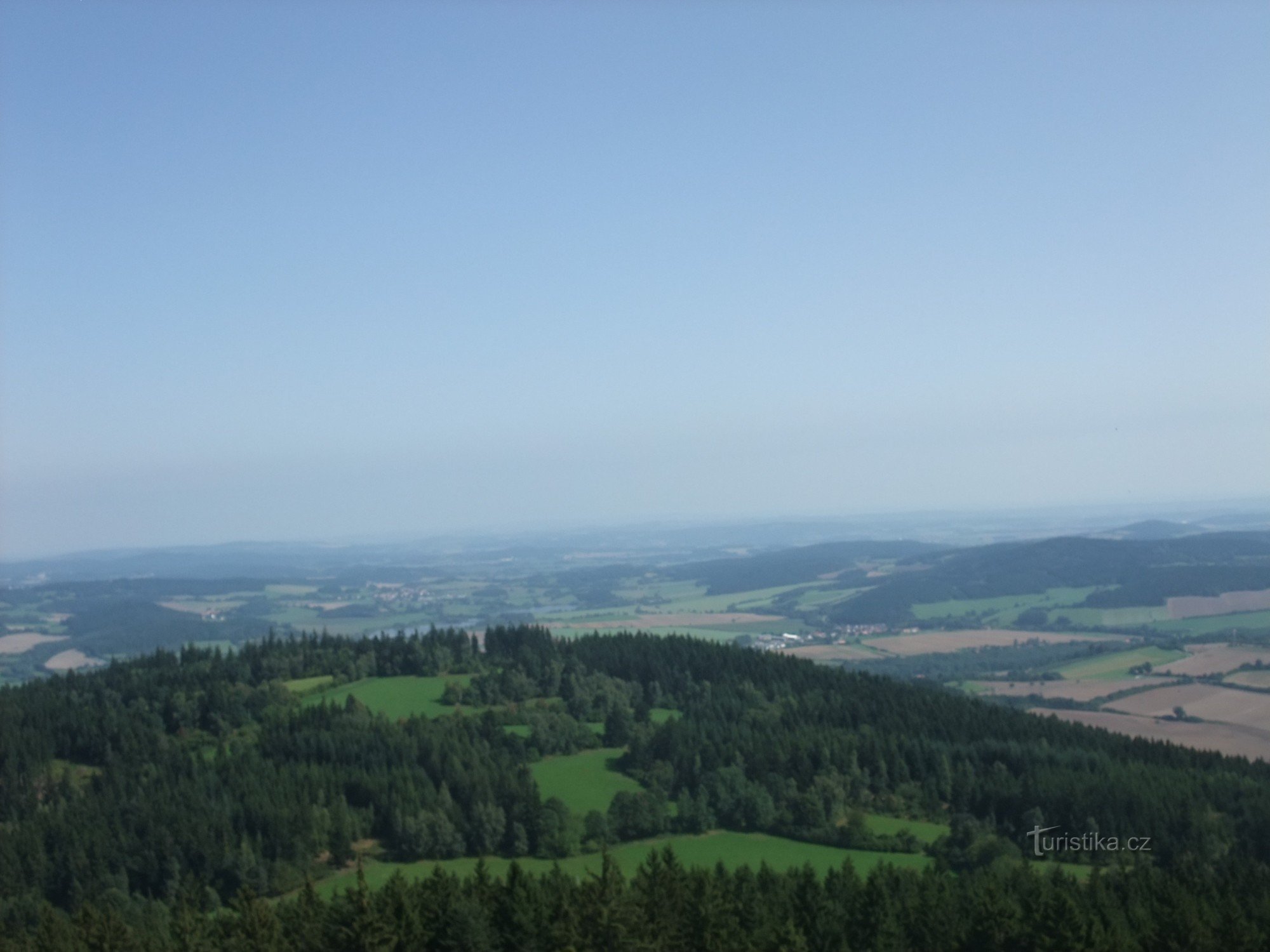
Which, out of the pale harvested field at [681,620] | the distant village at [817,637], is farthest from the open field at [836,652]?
the pale harvested field at [681,620]

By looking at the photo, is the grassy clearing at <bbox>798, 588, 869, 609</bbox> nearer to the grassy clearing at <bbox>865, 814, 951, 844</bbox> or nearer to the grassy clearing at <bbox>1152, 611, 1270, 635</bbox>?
the grassy clearing at <bbox>1152, 611, 1270, 635</bbox>

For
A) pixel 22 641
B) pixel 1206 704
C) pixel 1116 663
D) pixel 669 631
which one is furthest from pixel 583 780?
pixel 22 641

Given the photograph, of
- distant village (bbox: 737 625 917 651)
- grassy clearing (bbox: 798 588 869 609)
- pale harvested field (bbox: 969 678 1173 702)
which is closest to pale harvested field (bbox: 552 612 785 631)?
grassy clearing (bbox: 798 588 869 609)

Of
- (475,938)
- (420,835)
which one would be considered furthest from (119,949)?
(420,835)

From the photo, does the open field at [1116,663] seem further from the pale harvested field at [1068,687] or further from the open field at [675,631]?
the open field at [675,631]

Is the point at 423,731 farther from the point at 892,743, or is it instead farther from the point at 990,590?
the point at 990,590
